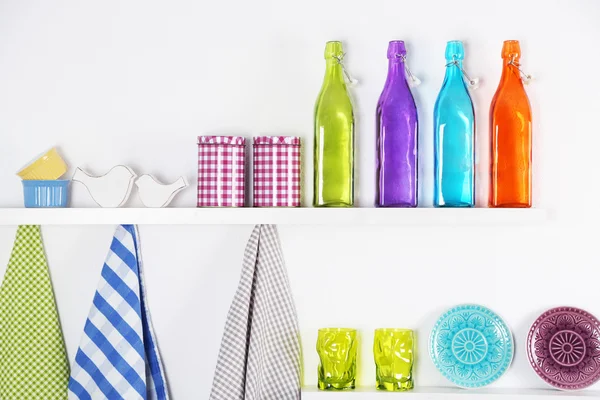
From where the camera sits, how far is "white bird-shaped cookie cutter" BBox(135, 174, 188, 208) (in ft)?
5.03

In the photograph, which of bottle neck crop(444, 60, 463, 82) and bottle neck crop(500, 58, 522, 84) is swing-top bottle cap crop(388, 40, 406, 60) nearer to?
bottle neck crop(444, 60, 463, 82)

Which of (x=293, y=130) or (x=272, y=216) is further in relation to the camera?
(x=293, y=130)

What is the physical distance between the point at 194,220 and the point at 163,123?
26cm

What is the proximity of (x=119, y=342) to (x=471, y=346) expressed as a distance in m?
0.76

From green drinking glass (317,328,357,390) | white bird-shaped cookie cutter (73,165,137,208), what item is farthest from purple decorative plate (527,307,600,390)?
white bird-shaped cookie cutter (73,165,137,208)

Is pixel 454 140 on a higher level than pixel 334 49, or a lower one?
lower

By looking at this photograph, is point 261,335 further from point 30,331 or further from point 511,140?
point 511,140

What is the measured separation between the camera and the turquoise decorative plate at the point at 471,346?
155 cm

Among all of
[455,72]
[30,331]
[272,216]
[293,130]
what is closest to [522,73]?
[455,72]

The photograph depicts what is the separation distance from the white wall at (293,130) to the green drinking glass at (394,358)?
6 cm

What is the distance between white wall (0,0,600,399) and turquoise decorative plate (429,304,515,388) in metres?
0.03

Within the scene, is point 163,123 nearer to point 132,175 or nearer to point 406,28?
point 132,175

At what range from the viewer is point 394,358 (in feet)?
5.02

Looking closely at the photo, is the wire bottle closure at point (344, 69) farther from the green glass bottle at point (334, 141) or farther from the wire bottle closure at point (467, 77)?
the wire bottle closure at point (467, 77)
